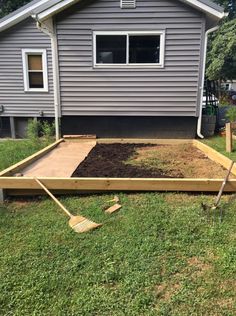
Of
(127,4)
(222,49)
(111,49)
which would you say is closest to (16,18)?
(111,49)

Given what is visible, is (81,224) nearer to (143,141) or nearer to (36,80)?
(143,141)

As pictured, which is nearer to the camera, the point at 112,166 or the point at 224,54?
the point at 112,166

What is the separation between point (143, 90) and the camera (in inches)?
313

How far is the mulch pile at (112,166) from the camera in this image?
177 inches

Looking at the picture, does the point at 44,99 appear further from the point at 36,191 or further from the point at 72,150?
the point at 36,191

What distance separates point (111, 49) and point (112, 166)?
4.00 meters

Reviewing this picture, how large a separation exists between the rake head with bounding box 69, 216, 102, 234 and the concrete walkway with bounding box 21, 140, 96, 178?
1387mm

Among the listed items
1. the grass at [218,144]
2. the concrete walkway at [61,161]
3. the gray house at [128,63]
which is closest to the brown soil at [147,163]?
the concrete walkway at [61,161]

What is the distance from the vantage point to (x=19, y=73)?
10359mm

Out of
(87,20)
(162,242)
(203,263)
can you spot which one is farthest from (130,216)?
(87,20)

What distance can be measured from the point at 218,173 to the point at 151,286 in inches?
112

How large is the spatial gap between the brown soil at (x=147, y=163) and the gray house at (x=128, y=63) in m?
1.22

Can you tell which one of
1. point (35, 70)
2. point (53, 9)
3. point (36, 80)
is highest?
point (53, 9)

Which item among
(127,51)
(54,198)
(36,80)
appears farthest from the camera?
(36,80)
